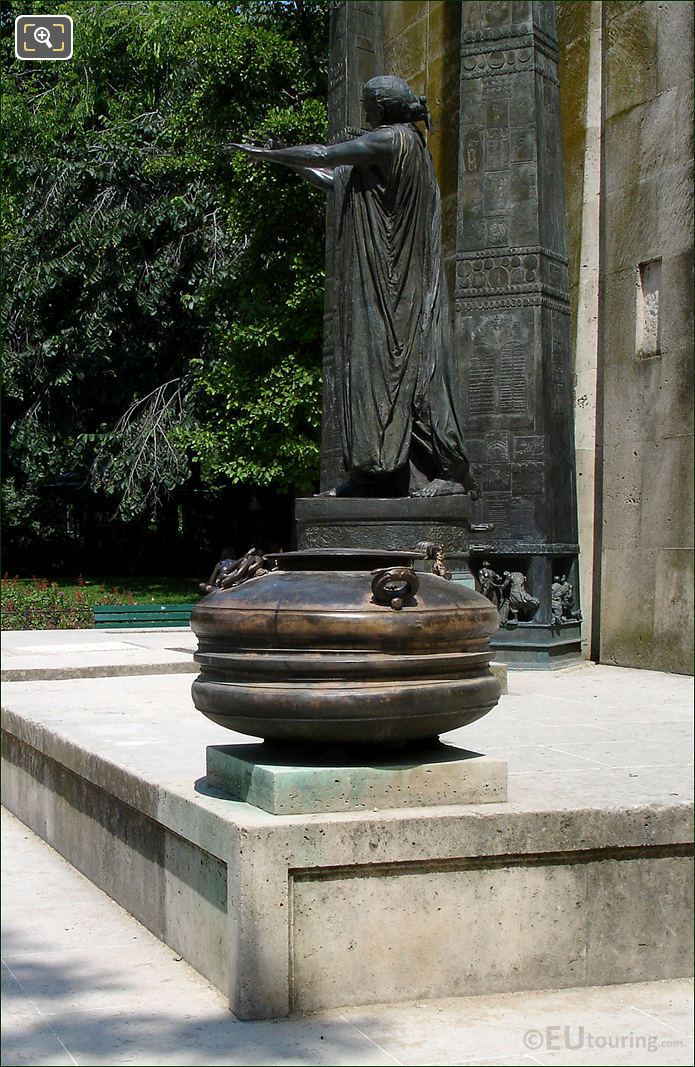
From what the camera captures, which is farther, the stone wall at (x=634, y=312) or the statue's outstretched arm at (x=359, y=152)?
the stone wall at (x=634, y=312)

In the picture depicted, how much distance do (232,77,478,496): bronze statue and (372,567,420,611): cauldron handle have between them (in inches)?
174

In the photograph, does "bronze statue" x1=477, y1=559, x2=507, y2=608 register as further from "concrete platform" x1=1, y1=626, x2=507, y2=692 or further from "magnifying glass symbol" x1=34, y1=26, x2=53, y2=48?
"magnifying glass symbol" x1=34, y1=26, x2=53, y2=48

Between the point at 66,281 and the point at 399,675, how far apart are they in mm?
23240

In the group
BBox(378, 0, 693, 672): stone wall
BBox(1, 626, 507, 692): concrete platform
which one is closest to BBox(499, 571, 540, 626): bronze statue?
BBox(378, 0, 693, 672): stone wall

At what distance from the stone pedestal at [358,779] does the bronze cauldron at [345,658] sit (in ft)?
0.28

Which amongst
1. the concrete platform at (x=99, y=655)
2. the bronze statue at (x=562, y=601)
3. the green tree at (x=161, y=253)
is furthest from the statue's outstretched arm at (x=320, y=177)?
→ the green tree at (x=161, y=253)

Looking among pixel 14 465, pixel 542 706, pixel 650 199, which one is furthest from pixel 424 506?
pixel 14 465

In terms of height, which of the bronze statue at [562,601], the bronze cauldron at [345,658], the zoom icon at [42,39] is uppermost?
the zoom icon at [42,39]

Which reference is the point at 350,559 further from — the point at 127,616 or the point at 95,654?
the point at 127,616

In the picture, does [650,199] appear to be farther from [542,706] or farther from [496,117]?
[542,706]

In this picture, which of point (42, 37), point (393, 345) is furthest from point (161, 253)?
point (42, 37)

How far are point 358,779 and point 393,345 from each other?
15.9ft

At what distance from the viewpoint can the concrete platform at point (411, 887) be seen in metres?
3.66

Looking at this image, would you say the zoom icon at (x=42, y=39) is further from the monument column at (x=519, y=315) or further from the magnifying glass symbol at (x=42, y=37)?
the monument column at (x=519, y=315)
